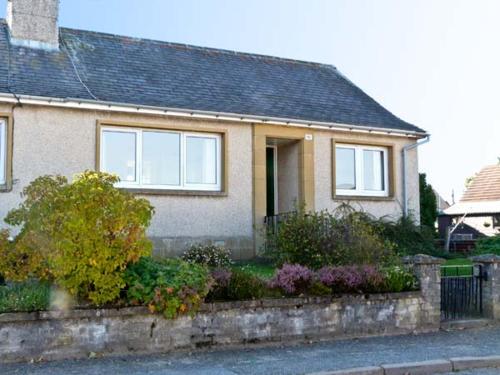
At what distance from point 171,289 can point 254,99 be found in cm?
853

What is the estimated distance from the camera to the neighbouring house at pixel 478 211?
25406mm

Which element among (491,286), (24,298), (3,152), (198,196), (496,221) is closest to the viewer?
(24,298)

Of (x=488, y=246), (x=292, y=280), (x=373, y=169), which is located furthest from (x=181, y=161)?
(x=488, y=246)

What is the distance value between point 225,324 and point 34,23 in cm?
1001

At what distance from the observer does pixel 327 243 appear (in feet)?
35.8

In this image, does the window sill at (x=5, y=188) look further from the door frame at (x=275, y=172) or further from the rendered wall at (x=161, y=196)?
the door frame at (x=275, y=172)

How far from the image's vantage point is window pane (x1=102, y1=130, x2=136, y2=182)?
13.3m

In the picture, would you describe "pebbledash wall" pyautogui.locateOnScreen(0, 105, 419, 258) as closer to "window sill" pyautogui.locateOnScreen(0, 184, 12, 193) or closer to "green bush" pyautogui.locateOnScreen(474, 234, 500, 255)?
"window sill" pyautogui.locateOnScreen(0, 184, 12, 193)

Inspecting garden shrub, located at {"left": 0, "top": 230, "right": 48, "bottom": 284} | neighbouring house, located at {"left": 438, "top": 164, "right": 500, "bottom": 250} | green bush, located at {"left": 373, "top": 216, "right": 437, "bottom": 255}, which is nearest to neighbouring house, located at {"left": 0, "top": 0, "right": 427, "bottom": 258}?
green bush, located at {"left": 373, "top": 216, "right": 437, "bottom": 255}

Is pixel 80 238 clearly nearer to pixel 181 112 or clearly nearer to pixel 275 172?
pixel 181 112

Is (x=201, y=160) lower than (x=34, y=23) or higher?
lower

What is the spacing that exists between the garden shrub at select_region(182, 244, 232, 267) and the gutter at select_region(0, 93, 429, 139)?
3.00 metres

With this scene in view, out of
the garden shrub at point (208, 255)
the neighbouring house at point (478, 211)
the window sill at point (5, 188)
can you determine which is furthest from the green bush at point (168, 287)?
the neighbouring house at point (478, 211)

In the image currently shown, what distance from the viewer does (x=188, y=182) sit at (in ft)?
46.0
